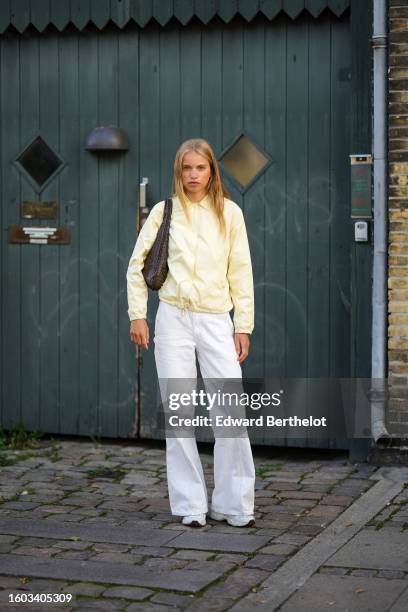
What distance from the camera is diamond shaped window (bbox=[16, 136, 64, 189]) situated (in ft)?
27.2

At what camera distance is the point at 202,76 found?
7.86 meters

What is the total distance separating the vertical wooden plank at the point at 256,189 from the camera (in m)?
7.73

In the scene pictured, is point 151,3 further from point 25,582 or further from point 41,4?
point 25,582

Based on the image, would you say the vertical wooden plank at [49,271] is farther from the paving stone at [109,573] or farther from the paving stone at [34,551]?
the paving stone at [109,573]

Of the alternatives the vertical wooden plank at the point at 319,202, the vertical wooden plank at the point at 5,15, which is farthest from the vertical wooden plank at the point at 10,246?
the vertical wooden plank at the point at 319,202

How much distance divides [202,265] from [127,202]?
2.32 metres

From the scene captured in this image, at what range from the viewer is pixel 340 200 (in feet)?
25.0

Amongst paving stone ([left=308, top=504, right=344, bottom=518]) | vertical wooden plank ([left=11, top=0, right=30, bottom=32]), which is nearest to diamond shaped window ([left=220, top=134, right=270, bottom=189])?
vertical wooden plank ([left=11, top=0, right=30, bottom=32])

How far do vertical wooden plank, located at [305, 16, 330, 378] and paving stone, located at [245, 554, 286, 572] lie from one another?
7.97ft

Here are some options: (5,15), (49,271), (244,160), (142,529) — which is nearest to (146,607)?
(142,529)

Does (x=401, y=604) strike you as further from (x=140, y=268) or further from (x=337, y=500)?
(x=140, y=268)

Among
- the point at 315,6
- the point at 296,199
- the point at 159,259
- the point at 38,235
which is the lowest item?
the point at 159,259

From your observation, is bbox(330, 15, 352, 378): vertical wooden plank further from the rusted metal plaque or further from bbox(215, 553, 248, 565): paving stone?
bbox(215, 553, 248, 565): paving stone

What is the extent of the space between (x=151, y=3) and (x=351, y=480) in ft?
11.3
